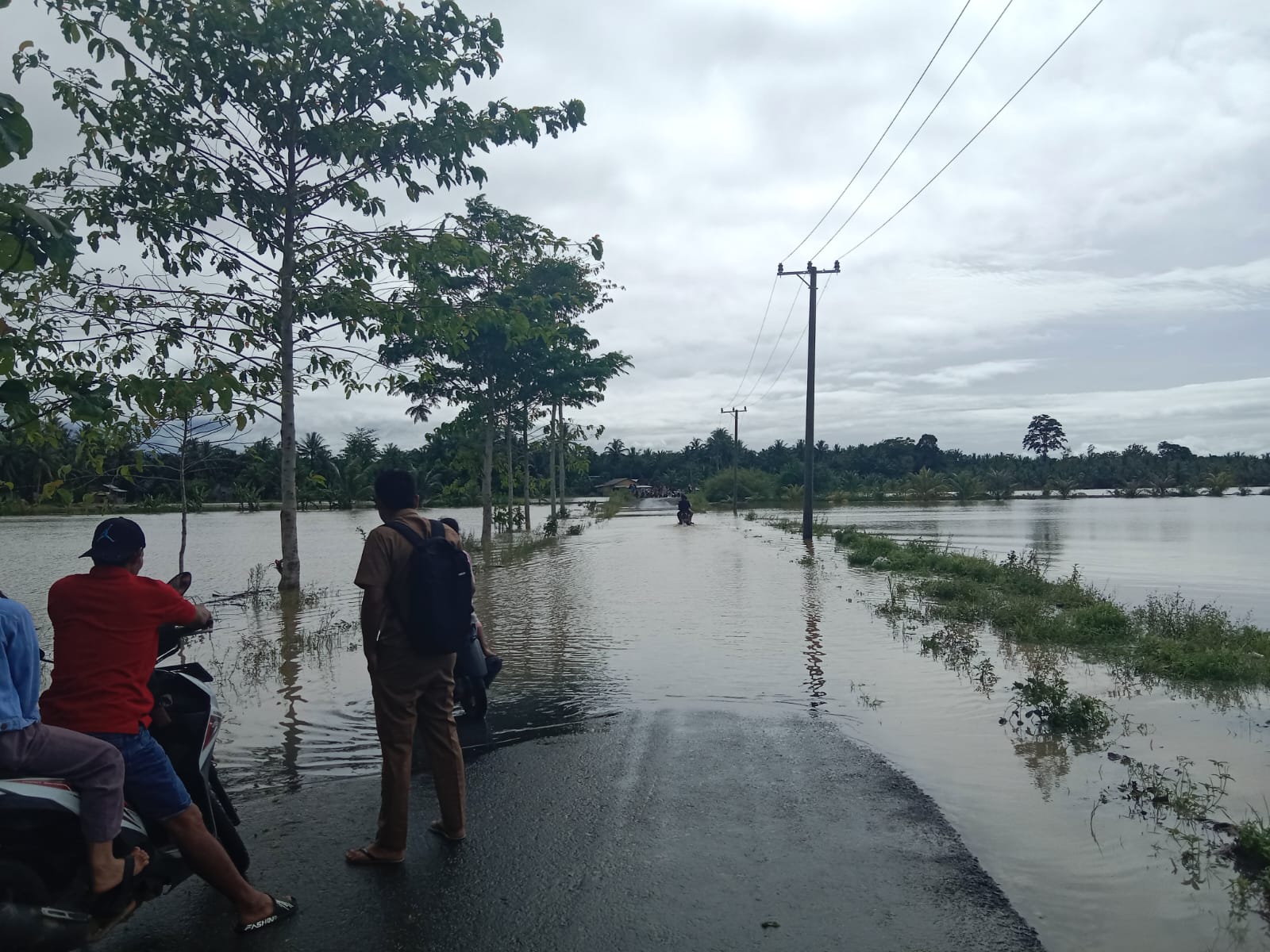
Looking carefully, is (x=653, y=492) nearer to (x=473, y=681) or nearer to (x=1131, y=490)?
(x=1131, y=490)

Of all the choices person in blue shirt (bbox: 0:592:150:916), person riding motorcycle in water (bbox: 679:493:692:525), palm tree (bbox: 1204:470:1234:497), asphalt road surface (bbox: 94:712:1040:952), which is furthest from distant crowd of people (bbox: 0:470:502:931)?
palm tree (bbox: 1204:470:1234:497)

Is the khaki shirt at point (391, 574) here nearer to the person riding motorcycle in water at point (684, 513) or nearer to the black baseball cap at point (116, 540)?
the black baseball cap at point (116, 540)

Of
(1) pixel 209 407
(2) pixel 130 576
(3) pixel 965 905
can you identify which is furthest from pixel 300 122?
(3) pixel 965 905

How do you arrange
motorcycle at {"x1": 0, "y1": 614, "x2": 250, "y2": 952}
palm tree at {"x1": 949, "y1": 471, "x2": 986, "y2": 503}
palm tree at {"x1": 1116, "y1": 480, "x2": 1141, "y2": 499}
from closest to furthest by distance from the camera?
motorcycle at {"x1": 0, "y1": 614, "x2": 250, "y2": 952} < palm tree at {"x1": 949, "y1": 471, "x2": 986, "y2": 503} < palm tree at {"x1": 1116, "y1": 480, "x2": 1141, "y2": 499}

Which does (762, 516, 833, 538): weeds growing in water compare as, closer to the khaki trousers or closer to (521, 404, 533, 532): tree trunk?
(521, 404, 533, 532): tree trunk

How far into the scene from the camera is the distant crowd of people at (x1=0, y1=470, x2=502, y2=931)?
9.95 ft

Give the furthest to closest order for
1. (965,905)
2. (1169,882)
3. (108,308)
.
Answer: (108,308) → (1169,882) → (965,905)

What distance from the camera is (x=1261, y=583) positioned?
55.3ft

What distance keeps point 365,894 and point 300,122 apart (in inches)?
419

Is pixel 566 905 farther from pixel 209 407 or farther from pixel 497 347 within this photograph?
pixel 497 347

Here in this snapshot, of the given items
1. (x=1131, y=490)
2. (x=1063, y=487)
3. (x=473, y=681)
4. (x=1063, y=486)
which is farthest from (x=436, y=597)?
(x=1131, y=490)

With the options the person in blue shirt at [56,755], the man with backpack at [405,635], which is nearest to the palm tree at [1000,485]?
the man with backpack at [405,635]

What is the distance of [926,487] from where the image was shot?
72625mm

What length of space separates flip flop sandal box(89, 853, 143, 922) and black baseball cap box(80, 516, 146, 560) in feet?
3.52
